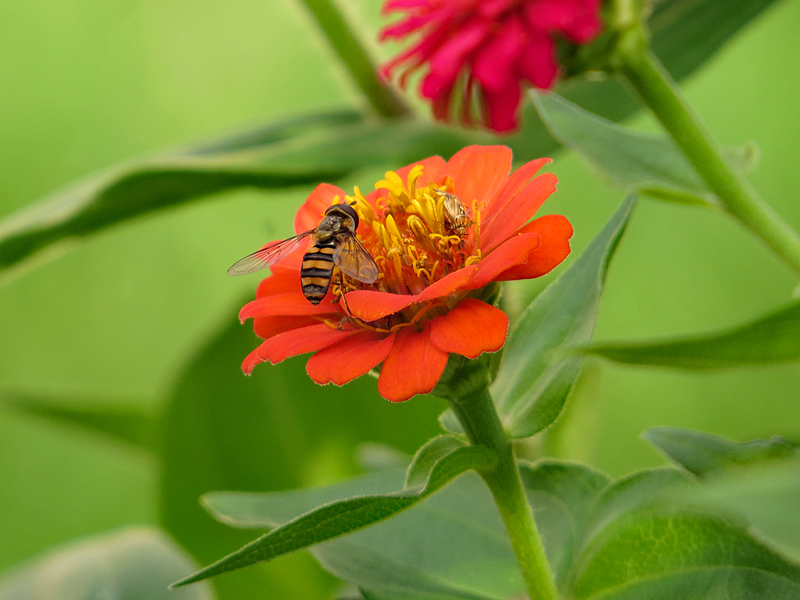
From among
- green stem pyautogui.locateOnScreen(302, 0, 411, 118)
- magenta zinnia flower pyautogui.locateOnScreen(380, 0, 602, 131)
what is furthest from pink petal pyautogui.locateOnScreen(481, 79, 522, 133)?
green stem pyautogui.locateOnScreen(302, 0, 411, 118)

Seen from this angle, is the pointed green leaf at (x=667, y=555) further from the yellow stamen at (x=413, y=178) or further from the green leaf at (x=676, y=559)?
the yellow stamen at (x=413, y=178)

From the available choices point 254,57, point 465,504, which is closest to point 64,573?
point 465,504

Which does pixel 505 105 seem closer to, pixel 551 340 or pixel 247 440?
pixel 551 340

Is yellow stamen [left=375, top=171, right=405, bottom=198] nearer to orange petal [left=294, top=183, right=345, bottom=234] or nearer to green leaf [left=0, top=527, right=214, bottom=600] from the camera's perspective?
orange petal [left=294, top=183, right=345, bottom=234]

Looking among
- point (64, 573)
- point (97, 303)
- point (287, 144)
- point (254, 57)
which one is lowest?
point (64, 573)

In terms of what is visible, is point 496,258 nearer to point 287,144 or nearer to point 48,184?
point 287,144

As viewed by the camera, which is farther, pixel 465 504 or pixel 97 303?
pixel 97 303

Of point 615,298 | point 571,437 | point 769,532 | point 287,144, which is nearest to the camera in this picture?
point 769,532
